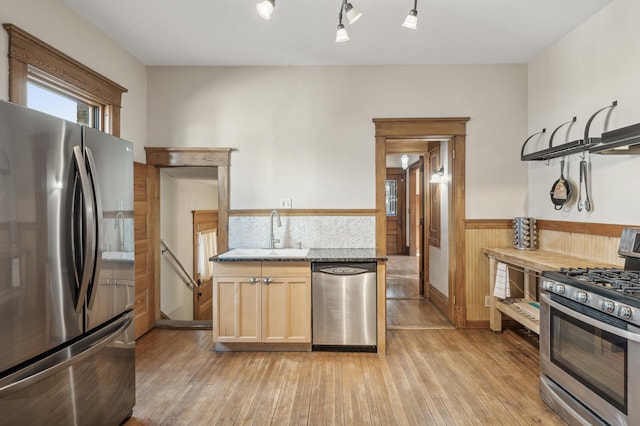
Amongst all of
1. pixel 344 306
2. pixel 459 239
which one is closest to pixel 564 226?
pixel 459 239

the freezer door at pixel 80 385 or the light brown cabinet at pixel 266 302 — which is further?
the light brown cabinet at pixel 266 302

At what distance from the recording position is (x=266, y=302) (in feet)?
10.5

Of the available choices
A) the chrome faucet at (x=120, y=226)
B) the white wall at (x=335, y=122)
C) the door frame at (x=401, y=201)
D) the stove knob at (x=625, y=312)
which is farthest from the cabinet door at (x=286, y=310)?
the door frame at (x=401, y=201)

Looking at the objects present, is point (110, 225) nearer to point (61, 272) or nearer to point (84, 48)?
point (61, 272)

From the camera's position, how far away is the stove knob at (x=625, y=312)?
165 centimetres

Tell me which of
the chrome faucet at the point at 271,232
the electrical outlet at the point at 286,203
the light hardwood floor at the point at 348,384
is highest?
the electrical outlet at the point at 286,203

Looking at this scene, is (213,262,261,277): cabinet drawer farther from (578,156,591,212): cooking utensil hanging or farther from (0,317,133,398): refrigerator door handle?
(578,156,591,212): cooking utensil hanging

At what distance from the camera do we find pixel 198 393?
8.29 feet

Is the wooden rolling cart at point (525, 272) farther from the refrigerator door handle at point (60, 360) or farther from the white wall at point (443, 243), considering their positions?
the refrigerator door handle at point (60, 360)

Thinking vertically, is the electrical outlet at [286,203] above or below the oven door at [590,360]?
above

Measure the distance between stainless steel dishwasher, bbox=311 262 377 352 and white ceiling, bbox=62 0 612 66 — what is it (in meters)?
2.09

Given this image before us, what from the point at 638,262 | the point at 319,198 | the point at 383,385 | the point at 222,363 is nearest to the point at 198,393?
the point at 222,363

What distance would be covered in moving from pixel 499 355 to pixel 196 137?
3.71 metres

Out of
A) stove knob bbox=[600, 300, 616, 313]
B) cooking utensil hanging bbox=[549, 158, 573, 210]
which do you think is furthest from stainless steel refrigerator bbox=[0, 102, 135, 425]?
cooking utensil hanging bbox=[549, 158, 573, 210]
